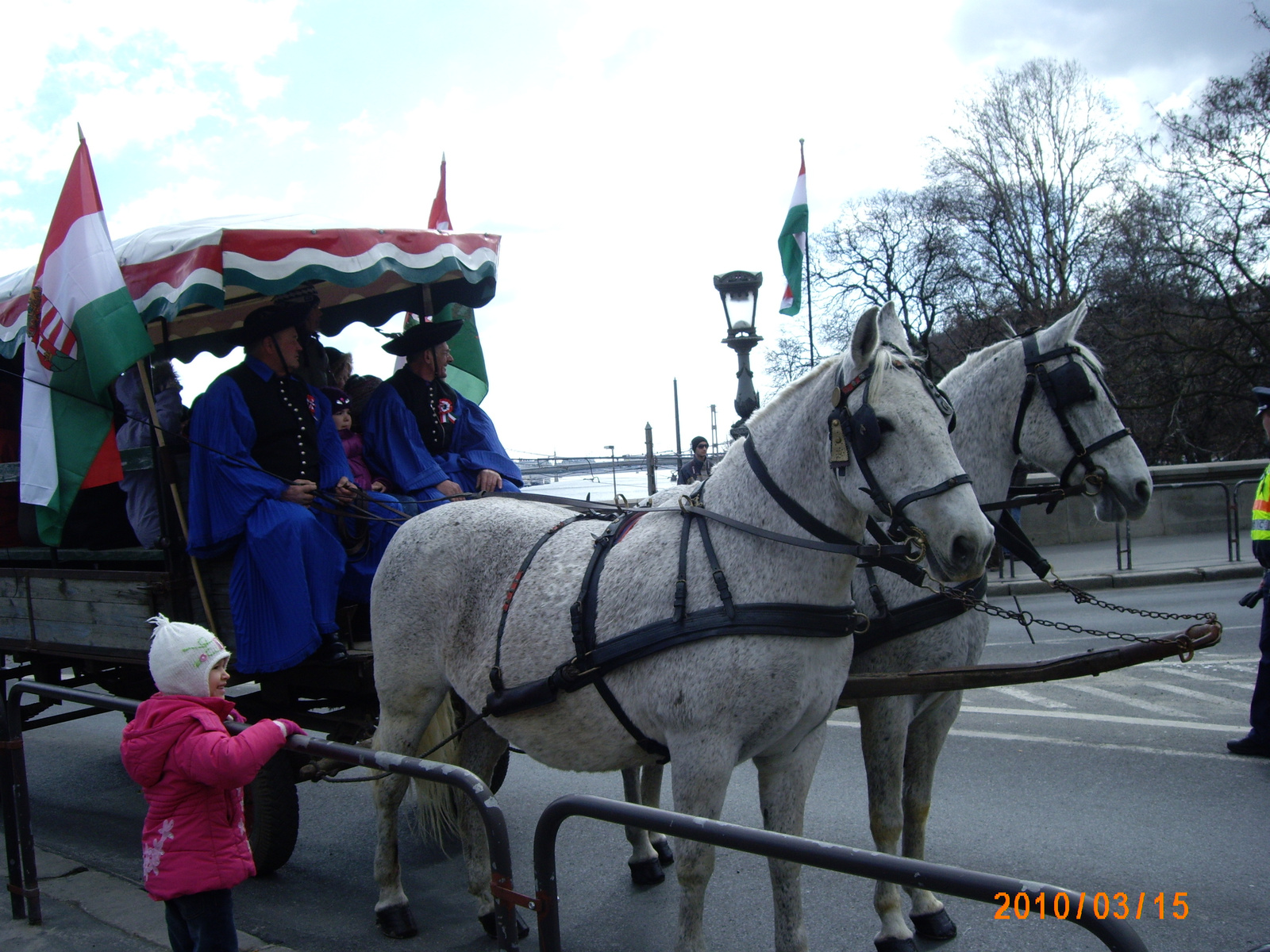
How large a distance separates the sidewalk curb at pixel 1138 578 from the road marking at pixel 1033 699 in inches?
204

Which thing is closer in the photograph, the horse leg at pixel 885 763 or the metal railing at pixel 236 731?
the metal railing at pixel 236 731

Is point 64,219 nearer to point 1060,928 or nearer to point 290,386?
point 290,386

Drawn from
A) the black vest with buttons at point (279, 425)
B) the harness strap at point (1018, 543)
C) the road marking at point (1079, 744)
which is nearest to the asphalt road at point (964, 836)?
the road marking at point (1079, 744)

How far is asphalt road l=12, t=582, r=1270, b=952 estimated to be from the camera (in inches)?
154

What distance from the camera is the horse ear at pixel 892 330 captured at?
3004 mm

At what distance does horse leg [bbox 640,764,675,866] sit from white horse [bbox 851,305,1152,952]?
3.49ft

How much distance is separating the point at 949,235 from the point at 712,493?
31046 mm

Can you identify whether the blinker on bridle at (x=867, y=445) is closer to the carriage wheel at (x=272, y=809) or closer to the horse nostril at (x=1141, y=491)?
the horse nostril at (x=1141, y=491)

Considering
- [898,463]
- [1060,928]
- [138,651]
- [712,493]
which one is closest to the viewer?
[898,463]

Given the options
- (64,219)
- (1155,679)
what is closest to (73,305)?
(64,219)

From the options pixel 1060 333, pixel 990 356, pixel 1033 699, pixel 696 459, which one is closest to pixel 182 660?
pixel 990 356

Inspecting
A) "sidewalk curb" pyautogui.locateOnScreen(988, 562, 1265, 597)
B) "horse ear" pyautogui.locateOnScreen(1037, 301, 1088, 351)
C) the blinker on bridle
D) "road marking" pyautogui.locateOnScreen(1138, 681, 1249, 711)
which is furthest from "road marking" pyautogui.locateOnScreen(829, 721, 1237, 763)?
"sidewalk curb" pyautogui.locateOnScreen(988, 562, 1265, 597)

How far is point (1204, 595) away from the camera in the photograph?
11.4m

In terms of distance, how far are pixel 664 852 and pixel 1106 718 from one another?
3.60 m
